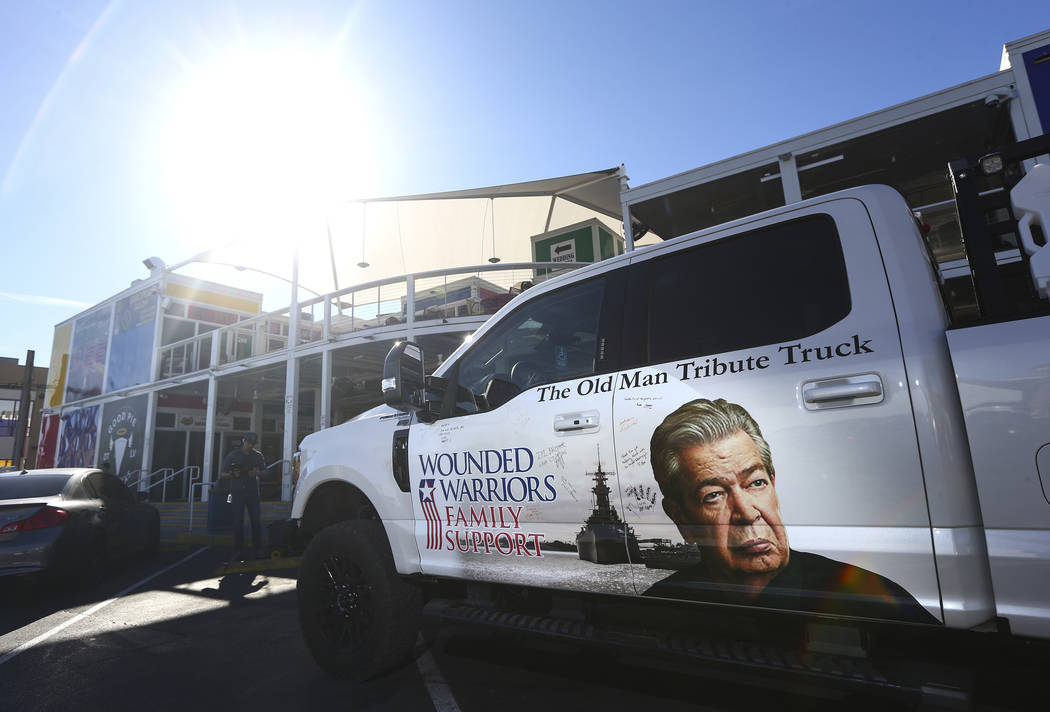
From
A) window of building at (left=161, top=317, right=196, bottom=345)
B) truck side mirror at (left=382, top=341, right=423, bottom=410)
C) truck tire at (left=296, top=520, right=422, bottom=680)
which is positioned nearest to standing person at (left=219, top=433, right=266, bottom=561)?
truck tire at (left=296, top=520, right=422, bottom=680)

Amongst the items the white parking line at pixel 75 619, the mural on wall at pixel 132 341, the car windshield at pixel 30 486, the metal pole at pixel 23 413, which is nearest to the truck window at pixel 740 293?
the white parking line at pixel 75 619

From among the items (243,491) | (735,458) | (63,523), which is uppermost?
(735,458)

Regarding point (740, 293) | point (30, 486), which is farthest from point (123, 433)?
point (740, 293)

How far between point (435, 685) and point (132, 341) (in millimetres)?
21851

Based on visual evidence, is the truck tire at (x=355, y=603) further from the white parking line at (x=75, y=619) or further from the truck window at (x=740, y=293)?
the white parking line at (x=75, y=619)

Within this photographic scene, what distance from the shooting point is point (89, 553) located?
21.0 feet

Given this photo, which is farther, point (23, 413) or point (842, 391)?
point (23, 413)

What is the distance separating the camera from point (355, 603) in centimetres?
311

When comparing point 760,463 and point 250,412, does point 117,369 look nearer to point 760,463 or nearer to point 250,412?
point 250,412

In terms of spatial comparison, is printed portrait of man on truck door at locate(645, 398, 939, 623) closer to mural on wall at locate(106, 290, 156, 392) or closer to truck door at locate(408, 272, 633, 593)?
truck door at locate(408, 272, 633, 593)

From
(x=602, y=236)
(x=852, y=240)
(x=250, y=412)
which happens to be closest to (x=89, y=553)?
(x=852, y=240)

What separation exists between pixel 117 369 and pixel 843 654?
24.5m

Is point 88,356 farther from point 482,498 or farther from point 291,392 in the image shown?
point 482,498

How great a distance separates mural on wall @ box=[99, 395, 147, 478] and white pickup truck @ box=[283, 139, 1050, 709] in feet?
60.8
